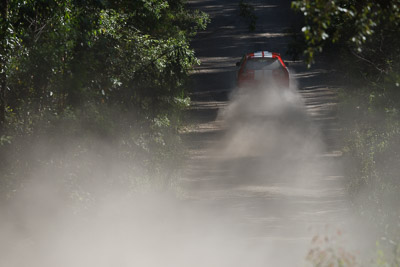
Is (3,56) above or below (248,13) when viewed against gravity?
above

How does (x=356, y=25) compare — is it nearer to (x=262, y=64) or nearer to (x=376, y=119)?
(x=376, y=119)

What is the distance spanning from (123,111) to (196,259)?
4.06m

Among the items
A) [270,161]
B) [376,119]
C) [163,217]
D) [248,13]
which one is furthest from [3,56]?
[270,161]

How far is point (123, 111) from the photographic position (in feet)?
47.9

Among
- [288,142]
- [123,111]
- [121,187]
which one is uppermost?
[123,111]

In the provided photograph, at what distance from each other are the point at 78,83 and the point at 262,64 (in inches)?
559

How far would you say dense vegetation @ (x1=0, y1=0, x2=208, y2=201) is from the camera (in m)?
12.1

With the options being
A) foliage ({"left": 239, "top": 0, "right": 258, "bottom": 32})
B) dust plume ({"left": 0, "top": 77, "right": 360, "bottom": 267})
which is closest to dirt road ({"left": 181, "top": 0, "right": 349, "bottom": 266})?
dust plume ({"left": 0, "top": 77, "right": 360, "bottom": 267})

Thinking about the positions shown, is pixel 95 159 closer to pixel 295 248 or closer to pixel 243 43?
pixel 295 248

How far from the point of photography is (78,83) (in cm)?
1243

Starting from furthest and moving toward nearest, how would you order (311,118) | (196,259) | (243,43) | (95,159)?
(243,43) < (311,118) < (95,159) < (196,259)

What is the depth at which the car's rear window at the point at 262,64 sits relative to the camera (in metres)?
25.8

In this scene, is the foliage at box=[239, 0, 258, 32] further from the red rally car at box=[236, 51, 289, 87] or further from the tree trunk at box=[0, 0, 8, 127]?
the red rally car at box=[236, 51, 289, 87]

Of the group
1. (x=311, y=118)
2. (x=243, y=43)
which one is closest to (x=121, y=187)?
(x=311, y=118)
